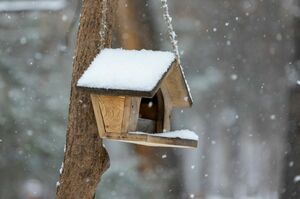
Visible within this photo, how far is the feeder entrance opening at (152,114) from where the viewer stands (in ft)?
12.3

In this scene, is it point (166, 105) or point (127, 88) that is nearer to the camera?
point (127, 88)

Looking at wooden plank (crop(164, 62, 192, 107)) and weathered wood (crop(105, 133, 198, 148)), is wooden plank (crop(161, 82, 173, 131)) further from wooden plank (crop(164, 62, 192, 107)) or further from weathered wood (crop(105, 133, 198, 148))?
weathered wood (crop(105, 133, 198, 148))

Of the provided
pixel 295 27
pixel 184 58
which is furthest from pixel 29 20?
pixel 295 27

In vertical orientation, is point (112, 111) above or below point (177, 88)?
below

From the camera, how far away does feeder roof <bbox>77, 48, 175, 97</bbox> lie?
3.32 meters

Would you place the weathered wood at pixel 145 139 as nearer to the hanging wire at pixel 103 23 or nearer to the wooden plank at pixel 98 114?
the wooden plank at pixel 98 114

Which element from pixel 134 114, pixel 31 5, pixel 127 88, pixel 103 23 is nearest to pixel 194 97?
pixel 31 5

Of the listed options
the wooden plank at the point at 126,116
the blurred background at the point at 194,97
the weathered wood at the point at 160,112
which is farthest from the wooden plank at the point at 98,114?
the blurred background at the point at 194,97

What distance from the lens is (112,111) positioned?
11.4 ft

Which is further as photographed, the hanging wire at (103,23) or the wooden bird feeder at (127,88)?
the hanging wire at (103,23)

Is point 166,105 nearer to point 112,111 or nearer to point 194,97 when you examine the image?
point 112,111

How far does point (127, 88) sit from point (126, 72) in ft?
0.42

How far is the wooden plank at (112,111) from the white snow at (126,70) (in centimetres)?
10

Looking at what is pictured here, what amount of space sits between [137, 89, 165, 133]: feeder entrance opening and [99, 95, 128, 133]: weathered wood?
0.26m
